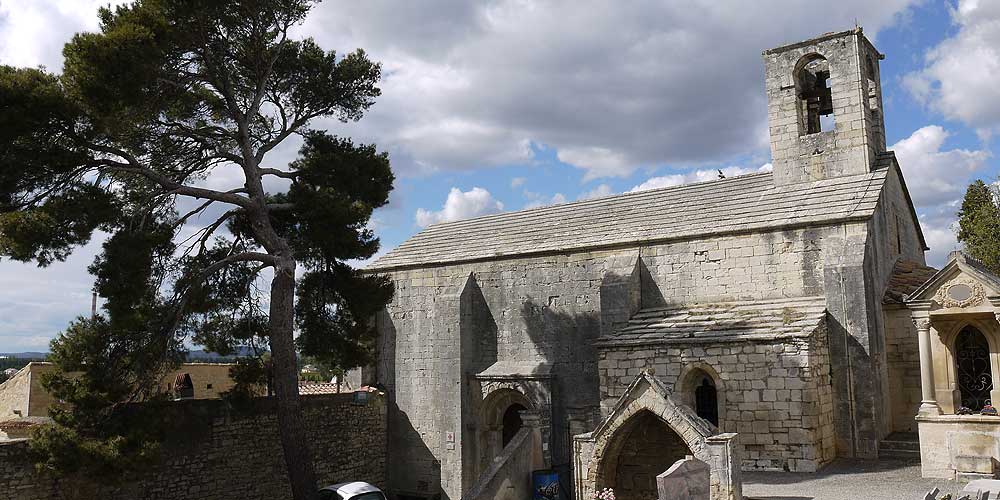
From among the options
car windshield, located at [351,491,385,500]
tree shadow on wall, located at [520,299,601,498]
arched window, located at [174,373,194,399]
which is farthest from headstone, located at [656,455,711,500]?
arched window, located at [174,373,194,399]

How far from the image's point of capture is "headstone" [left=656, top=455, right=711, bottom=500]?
36.1 ft

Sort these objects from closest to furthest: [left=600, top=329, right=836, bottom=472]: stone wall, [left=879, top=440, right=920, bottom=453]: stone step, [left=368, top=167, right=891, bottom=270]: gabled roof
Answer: [left=600, top=329, right=836, bottom=472]: stone wall
[left=879, top=440, right=920, bottom=453]: stone step
[left=368, top=167, right=891, bottom=270]: gabled roof

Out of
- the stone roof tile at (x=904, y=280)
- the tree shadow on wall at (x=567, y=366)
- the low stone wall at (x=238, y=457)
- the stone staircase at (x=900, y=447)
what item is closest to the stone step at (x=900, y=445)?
the stone staircase at (x=900, y=447)

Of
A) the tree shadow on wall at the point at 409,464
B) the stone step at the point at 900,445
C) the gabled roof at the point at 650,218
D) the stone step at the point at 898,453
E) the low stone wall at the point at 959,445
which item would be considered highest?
the gabled roof at the point at 650,218

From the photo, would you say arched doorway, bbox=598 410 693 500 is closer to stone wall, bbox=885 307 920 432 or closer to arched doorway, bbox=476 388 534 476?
stone wall, bbox=885 307 920 432

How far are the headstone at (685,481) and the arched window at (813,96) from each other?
1053 centimetres

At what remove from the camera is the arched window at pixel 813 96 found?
19031 millimetres

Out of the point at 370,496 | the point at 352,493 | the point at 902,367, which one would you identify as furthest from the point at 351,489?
the point at 902,367

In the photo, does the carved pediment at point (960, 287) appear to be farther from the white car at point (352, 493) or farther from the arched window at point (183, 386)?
the arched window at point (183, 386)

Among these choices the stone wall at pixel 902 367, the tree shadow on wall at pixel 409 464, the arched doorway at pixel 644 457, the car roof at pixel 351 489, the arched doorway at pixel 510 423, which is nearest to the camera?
the arched doorway at pixel 644 457

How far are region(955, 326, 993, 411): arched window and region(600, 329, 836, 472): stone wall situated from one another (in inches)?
93.2

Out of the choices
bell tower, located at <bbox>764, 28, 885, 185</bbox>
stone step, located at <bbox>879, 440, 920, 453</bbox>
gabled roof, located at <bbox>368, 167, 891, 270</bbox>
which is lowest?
stone step, located at <bbox>879, 440, 920, 453</bbox>

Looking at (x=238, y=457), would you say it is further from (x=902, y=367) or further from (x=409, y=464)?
(x=902, y=367)

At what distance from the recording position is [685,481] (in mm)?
11375
